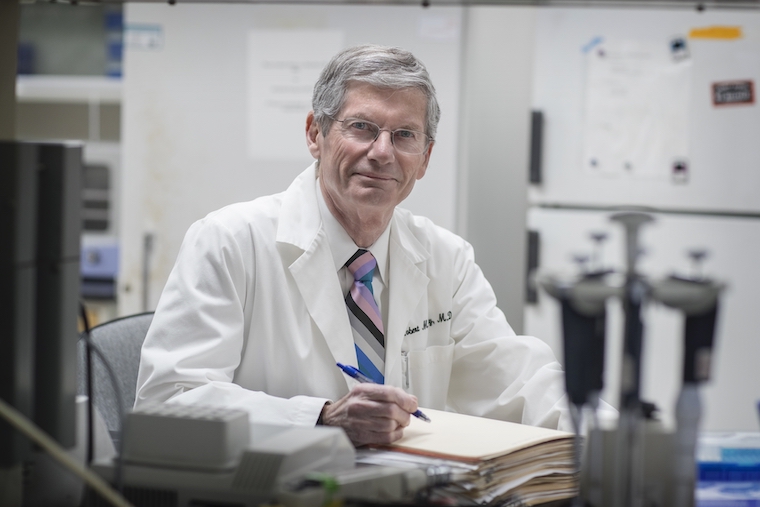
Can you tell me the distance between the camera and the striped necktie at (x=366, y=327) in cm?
134

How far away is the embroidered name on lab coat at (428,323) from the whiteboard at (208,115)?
1.10 meters

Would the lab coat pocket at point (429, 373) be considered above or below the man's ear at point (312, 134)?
below

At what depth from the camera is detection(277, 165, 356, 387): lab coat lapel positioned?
51.7 inches

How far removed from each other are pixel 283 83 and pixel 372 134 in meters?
1.33

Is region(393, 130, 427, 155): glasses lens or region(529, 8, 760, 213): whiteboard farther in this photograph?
region(529, 8, 760, 213): whiteboard

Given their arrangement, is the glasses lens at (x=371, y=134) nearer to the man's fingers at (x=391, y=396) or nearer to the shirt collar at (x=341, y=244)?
the shirt collar at (x=341, y=244)

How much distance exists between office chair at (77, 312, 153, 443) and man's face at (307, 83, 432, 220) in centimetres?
46

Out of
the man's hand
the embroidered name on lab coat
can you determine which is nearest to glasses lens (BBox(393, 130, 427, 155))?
the embroidered name on lab coat

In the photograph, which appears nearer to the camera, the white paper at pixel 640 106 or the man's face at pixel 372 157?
the man's face at pixel 372 157

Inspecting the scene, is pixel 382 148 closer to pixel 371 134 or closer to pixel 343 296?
pixel 371 134

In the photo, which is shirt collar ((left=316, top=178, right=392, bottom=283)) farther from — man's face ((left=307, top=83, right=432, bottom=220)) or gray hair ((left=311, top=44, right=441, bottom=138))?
gray hair ((left=311, top=44, right=441, bottom=138))

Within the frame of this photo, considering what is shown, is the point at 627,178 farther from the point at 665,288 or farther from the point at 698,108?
the point at 665,288

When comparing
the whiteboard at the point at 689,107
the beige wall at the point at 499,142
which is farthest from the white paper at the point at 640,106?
the beige wall at the point at 499,142

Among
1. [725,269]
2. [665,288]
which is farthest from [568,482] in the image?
[725,269]
